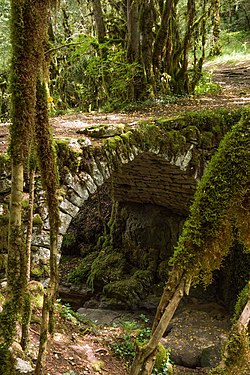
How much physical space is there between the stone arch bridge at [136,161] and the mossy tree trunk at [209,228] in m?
3.13

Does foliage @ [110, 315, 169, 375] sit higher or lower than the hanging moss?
lower

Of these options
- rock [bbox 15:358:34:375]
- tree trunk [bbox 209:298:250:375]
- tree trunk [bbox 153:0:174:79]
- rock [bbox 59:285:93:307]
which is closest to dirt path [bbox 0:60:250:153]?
tree trunk [bbox 153:0:174:79]

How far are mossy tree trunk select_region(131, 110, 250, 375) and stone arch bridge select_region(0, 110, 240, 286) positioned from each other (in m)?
3.13

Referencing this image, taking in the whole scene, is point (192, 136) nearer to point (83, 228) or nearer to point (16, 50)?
point (16, 50)

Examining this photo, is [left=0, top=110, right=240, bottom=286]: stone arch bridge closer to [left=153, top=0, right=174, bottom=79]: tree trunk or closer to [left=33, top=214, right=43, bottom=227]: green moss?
[left=33, top=214, right=43, bottom=227]: green moss

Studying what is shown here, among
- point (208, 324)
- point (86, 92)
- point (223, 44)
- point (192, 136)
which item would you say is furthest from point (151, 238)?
point (223, 44)

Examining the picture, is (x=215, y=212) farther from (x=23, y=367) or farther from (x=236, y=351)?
(x=23, y=367)

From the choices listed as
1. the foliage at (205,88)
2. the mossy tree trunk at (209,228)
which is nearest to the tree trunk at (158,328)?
the mossy tree trunk at (209,228)

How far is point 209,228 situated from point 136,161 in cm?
569

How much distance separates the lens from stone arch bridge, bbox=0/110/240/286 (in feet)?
17.1

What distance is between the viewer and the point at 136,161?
7.76m

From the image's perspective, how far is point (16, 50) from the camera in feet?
7.25

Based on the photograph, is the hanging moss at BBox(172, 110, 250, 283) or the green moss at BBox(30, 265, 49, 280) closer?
the hanging moss at BBox(172, 110, 250, 283)

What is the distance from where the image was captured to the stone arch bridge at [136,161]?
5.20m
